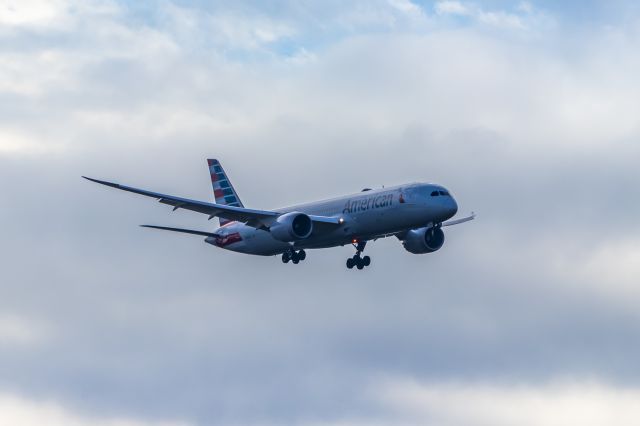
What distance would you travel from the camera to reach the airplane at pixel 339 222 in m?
86.0

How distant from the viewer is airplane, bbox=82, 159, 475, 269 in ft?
282

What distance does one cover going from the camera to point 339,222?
89188 mm

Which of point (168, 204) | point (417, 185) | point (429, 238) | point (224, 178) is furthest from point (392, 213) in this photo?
point (224, 178)

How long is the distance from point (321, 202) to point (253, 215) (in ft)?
16.9

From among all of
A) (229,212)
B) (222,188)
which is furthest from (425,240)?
(222,188)

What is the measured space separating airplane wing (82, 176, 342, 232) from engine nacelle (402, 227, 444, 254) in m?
8.54

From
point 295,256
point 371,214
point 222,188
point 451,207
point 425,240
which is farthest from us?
point 222,188

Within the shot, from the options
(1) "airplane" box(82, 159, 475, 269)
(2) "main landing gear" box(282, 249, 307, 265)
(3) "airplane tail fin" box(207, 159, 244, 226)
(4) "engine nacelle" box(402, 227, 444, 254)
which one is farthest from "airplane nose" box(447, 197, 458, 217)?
(3) "airplane tail fin" box(207, 159, 244, 226)

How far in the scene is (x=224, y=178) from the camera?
357 feet

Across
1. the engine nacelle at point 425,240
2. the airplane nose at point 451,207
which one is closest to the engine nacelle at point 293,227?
the airplane nose at point 451,207

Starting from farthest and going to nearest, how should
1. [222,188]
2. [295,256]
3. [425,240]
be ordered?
1. [222,188]
2. [425,240]
3. [295,256]

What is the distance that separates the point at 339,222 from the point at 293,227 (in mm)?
3377

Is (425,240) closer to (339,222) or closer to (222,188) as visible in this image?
(339,222)

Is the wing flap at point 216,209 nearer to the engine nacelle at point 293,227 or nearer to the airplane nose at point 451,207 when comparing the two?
the engine nacelle at point 293,227
